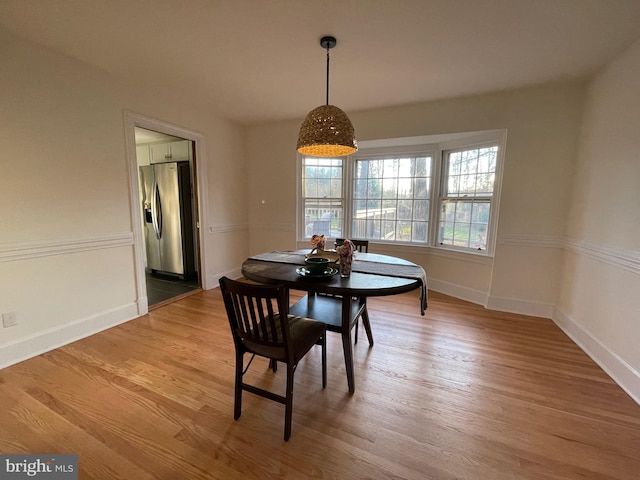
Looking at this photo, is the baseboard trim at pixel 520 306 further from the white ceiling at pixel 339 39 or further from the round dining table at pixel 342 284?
the white ceiling at pixel 339 39

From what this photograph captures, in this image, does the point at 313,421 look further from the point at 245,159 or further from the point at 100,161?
the point at 245,159

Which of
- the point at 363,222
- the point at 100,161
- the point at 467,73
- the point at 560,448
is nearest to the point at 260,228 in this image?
the point at 363,222

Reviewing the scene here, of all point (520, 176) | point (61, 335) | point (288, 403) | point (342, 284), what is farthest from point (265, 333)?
point (520, 176)

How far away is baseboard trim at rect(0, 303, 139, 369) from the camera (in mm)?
2066

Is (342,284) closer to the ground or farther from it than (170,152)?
closer to the ground

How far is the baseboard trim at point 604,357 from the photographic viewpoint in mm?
1814

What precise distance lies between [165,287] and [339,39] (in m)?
3.73

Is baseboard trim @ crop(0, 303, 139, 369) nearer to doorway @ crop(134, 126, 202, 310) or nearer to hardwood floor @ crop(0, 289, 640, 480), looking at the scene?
hardwood floor @ crop(0, 289, 640, 480)

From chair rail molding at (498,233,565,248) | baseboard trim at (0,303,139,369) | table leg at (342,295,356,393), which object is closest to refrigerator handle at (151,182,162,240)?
baseboard trim at (0,303,139,369)

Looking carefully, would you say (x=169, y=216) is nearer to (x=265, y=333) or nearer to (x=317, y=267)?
(x=317, y=267)

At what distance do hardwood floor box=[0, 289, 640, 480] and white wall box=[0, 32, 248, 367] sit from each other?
0.32 m

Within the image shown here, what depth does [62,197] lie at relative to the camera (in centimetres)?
229

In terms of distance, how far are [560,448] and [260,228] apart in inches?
158

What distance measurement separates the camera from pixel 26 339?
214 centimetres
